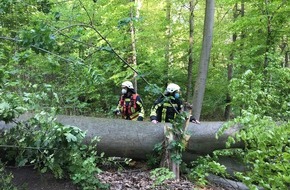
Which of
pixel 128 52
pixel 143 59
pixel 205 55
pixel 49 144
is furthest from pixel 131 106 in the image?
pixel 143 59

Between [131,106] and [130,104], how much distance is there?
0.05 meters

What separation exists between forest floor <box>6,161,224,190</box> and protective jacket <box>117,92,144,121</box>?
183 cm

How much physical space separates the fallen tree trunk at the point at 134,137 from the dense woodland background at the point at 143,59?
0.65m

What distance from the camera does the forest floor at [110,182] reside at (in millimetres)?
4172

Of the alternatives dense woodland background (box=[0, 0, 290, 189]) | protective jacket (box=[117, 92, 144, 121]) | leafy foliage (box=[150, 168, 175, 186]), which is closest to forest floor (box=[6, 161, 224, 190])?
leafy foliage (box=[150, 168, 175, 186])

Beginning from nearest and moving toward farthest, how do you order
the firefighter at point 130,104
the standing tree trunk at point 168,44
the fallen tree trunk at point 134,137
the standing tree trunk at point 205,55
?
the fallen tree trunk at point 134,137, the firefighter at point 130,104, the standing tree trunk at point 205,55, the standing tree trunk at point 168,44

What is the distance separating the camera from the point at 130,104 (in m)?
6.51

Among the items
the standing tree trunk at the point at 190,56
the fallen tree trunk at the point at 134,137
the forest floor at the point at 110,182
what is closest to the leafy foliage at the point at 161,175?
the forest floor at the point at 110,182

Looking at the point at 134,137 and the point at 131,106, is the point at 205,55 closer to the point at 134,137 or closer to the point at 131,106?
the point at 131,106

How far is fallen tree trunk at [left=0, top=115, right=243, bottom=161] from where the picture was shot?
5020 mm

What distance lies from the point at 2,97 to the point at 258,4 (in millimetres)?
6479

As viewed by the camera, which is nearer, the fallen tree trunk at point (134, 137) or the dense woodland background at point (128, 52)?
the dense woodland background at point (128, 52)

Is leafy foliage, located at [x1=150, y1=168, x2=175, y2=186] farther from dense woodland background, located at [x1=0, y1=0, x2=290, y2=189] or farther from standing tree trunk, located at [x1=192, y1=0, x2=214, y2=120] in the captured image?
standing tree trunk, located at [x1=192, y1=0, x2=214, y2=120]

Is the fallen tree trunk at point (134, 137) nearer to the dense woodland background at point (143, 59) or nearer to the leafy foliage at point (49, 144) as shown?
the dense woodland background at point (143, 59)
